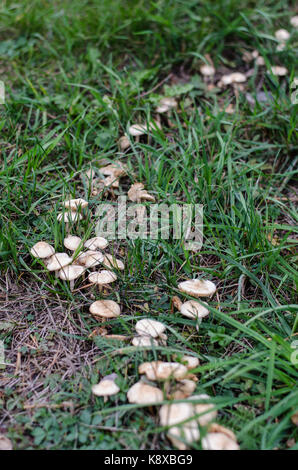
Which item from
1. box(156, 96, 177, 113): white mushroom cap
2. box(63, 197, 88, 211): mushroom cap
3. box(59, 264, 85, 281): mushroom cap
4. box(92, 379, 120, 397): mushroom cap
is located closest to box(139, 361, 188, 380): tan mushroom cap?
box(92, 379, 120, 397): mushroom cap

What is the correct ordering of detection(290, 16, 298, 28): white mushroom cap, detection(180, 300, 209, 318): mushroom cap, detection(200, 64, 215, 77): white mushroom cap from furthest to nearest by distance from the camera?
1. detection(290, 16, 298, 28): white mushroom cap
2. detection(200, 64, 215, 77): white mushroom cap
3. detection(180, 300, 209, 318): mushroom cap

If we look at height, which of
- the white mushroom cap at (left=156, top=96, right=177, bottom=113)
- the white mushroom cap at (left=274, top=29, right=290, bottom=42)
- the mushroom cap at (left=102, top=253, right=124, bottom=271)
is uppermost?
the white mushroom cap at (left=274, top=29, right=290, bottom=42)

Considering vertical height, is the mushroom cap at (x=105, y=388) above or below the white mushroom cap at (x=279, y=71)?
below

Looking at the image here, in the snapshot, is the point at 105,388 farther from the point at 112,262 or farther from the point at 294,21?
the point at 294,21

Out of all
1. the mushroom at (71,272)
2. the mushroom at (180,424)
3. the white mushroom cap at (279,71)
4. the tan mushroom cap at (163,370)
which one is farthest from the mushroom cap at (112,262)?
the white mushroom cap at (279,71)

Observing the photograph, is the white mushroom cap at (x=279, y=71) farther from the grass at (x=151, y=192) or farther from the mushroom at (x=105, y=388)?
the mushroom at (x=105, y=388)

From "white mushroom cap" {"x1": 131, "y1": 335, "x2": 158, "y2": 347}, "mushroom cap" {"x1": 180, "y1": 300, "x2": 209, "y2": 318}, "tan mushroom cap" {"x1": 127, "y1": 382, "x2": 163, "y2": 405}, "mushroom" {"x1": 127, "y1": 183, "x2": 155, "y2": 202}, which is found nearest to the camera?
"tan mushroom cap" {"x1": 127, "y1": 382, "x2": 163, "y2": 405}

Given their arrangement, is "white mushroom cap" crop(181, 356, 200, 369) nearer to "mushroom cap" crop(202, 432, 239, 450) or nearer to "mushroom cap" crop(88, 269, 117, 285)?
"mushroom cap" crop(202, 432, 239, 450)
